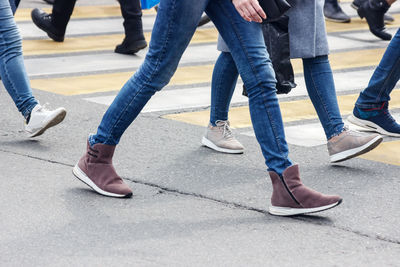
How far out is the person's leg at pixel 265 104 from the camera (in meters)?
3.78

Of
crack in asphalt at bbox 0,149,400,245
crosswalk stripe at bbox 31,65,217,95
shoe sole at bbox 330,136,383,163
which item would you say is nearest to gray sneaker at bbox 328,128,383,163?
shoe sole at bbox 330,136,383,163

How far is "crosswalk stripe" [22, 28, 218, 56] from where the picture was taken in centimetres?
818

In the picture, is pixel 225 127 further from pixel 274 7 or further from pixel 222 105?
pixel 274 7

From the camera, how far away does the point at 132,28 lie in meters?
7.90

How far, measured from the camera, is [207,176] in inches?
179

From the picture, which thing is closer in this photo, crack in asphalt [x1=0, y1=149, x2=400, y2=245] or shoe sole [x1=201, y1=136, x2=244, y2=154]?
crack in asphalt [x1=0, y1=149, x2=400, y2=245]

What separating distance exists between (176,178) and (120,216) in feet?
2.27

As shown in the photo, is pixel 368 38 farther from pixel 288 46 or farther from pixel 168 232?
pixel 168 232

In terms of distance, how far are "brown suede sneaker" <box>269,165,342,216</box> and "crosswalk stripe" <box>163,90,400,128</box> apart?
1865 mm

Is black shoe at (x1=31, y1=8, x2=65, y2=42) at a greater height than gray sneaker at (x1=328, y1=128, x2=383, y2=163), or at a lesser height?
lesser

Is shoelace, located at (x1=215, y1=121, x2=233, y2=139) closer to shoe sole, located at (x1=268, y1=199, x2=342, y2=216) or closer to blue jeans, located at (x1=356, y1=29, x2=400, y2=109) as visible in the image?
blue jeans, located at (x1=356, y1=29, x2=400, y2=109)

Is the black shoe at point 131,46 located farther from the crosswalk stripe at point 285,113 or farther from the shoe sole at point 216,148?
the shoe sole at point 216,148

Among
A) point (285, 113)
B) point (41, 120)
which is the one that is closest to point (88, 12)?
point (285, 113)

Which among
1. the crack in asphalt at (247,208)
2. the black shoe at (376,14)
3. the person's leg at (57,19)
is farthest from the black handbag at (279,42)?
the black shoe at (376,14)
